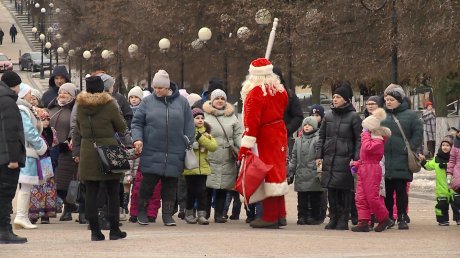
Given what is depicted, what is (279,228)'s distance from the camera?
728 inches

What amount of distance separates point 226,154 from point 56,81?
2.62m

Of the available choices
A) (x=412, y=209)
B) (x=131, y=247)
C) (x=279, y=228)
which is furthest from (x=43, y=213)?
(x=412, y=209)

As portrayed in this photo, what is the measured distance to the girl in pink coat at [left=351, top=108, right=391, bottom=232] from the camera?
59.1ft

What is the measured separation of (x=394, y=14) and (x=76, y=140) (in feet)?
41.9

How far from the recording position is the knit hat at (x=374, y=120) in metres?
18.0

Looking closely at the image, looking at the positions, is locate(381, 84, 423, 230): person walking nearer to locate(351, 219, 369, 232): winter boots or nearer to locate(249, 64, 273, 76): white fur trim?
locate(351, 219, 369, 232): winter boots

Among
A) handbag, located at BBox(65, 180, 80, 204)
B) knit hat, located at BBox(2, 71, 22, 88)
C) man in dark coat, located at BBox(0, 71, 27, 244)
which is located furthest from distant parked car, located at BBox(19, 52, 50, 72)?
man in dark coat, located at BBox(0, 71, 27, 244)

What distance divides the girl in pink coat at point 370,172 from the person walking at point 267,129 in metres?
0.85

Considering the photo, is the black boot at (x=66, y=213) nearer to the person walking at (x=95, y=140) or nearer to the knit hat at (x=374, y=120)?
the person walking at (x=95, y=140)

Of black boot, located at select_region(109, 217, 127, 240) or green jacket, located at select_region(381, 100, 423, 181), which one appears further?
green jacket, located at select_region(381, 100, 423, 181)

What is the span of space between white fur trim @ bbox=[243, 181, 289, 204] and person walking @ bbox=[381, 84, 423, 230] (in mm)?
1266

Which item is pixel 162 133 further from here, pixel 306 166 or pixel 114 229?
pixel 114 229

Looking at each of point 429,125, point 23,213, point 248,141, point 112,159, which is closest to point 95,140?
point 112,159

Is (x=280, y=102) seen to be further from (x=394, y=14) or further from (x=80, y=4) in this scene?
(x=80, y=4)
